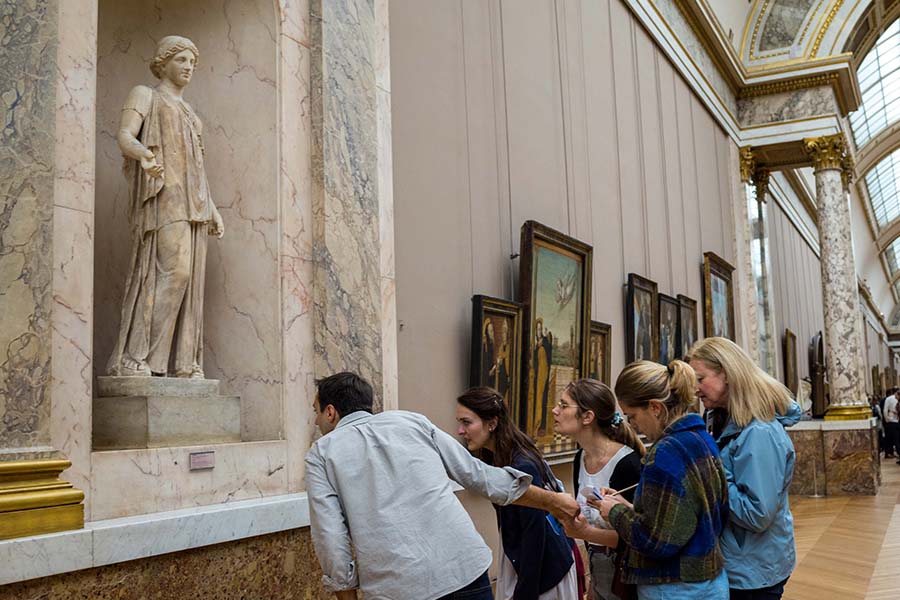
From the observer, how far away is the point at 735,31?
17.6 meters

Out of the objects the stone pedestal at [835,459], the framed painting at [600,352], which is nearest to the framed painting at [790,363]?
the stone pedestal at [835,459]

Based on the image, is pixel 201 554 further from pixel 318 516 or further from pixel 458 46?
pixel 458 46

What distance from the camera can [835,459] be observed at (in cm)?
1669

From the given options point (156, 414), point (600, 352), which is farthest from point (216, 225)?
point (600, 352)

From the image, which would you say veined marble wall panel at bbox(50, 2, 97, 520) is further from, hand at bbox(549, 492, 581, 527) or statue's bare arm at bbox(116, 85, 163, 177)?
hand at bbox(549, 492, 581, 527)

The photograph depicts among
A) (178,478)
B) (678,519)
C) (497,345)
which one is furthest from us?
(497,345)

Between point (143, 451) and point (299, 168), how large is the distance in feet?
6.34

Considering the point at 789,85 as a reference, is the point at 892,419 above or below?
below

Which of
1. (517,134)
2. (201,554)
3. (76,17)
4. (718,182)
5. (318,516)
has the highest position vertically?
(718,182)

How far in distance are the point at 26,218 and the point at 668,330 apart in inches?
391

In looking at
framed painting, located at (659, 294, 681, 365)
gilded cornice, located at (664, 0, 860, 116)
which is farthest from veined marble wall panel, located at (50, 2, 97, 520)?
gilded cornice, located at (664, 0, 860, 116)

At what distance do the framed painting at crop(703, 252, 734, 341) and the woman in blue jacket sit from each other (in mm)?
11134

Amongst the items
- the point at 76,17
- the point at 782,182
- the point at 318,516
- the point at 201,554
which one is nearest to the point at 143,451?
the point at 201,554

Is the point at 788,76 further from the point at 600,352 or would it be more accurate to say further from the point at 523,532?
the point at 523,532
